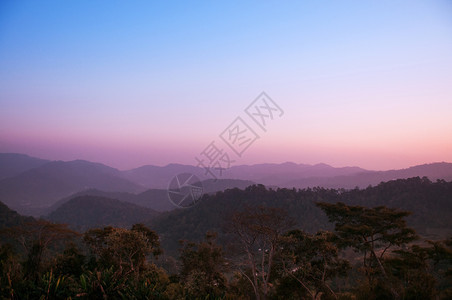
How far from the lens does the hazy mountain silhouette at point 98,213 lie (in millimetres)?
114812

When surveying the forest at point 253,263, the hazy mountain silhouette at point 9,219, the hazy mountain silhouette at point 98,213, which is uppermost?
the forest at point 253,263

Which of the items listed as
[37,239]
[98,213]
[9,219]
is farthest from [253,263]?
[98,213]

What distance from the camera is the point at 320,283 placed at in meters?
16.7

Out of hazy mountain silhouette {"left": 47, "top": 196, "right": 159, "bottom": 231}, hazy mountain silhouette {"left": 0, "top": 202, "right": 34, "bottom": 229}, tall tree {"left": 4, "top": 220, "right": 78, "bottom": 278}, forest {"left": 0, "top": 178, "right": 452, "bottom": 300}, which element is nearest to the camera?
forest {"left": 0, "top": 178, "right": 452, "bottom": 300}

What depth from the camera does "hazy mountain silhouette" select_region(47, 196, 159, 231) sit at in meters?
115

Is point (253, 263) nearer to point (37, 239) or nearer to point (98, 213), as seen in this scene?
point (37, 239)

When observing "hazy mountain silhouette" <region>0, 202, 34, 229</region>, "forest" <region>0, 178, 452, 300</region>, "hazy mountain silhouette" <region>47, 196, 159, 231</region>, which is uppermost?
"forest" <region>0, 178, 452, 300</region>

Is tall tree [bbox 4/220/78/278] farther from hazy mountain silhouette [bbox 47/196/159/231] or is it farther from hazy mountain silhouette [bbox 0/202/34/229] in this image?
hazy mountain silhouette [bbox 47/196/159/231]

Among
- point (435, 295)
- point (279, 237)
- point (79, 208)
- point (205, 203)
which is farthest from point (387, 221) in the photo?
point (79, 208)

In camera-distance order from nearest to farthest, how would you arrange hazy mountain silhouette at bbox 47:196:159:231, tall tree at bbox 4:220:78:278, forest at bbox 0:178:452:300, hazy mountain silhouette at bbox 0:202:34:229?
1. forest at bbox 0:178:452:300
2. tall tree at bbox 4:220:78:278
3. hazy mountain silhouette at bbox 0:202:34:229
4. hazy mountain silhouette at bbox 47:196:159:231

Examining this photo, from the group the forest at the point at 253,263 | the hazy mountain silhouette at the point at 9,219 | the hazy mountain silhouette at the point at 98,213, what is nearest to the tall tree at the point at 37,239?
Result: the forest at the point at 253,263

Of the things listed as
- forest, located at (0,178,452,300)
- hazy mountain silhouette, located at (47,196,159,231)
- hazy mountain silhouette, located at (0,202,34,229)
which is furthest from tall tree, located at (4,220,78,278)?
hazy mountain silhouette, located at (47,196,159,231)

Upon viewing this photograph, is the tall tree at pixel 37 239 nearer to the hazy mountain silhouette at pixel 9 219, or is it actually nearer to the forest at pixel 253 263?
the forest at pixel 253 263

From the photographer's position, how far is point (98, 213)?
411 ft
